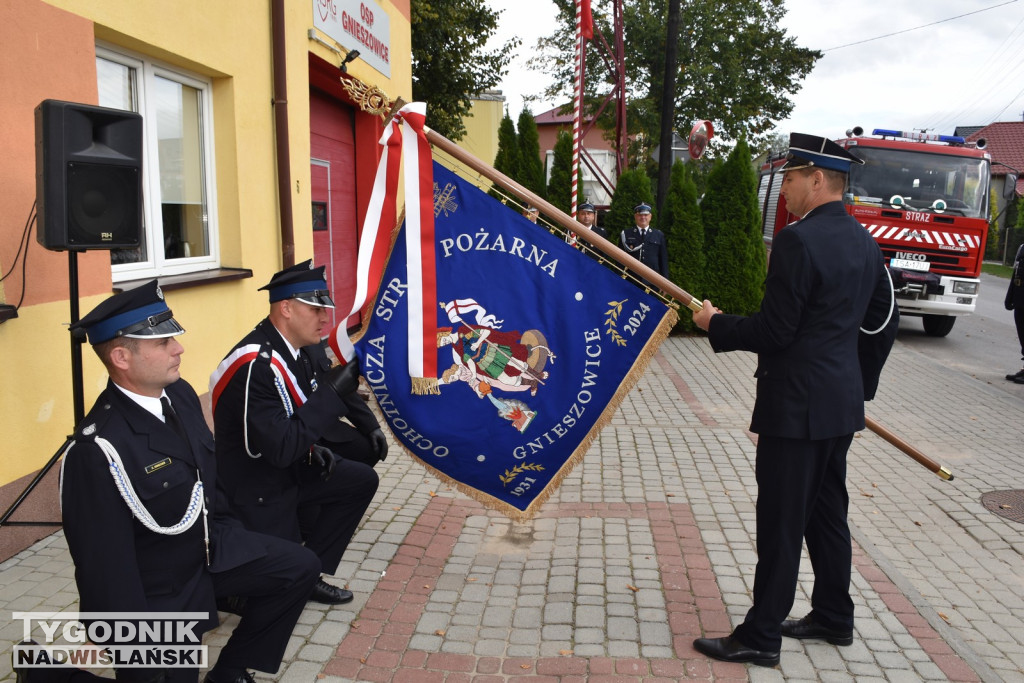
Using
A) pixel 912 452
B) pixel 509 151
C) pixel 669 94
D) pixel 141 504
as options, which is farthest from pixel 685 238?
pixel 141 504

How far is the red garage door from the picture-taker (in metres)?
9.41

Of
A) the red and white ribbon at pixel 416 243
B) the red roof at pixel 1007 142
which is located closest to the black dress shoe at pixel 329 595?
the red and white ribbon at pixel 416 243

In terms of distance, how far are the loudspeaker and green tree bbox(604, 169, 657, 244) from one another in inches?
400

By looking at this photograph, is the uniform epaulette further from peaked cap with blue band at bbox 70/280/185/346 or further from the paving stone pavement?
the paving stone pavement

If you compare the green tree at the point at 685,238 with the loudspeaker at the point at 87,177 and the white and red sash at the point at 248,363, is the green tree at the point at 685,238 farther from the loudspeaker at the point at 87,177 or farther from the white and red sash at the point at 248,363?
the white and red sash at the point at 248,363

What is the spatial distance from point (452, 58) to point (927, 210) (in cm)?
872

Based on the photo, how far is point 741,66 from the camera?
126 feet

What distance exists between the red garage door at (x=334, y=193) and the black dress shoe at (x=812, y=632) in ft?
22.8

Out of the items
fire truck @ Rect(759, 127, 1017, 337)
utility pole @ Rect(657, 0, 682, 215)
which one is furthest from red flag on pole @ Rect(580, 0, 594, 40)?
fire truck @ Rect(759, 127, 1017, 337)

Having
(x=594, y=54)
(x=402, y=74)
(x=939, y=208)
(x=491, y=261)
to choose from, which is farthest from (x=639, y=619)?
(x=594, y=54)

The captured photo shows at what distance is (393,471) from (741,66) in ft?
123

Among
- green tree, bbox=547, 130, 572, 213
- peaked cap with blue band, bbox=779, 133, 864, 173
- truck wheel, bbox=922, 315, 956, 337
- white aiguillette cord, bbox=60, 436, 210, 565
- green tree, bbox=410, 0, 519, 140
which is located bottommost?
truck wheel, bbox=922, 315, 956, 337

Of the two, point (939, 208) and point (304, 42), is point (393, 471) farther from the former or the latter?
point (939, 208)

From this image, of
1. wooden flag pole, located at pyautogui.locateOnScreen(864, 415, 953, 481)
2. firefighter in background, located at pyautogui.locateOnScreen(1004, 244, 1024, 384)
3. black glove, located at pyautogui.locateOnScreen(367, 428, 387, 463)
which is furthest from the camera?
firefighter in background, located at pyautogui.locateOnScreen(1004, 244, 1024, 384)
